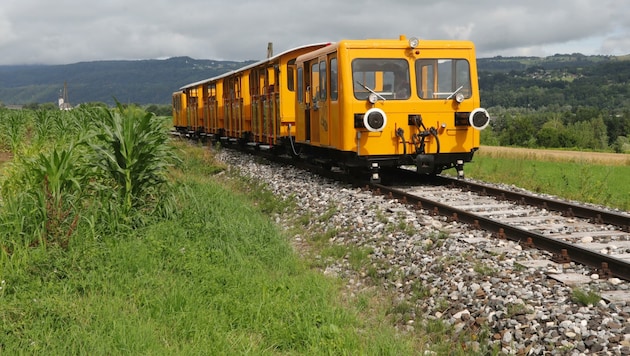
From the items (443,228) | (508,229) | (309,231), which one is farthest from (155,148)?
(508,229)

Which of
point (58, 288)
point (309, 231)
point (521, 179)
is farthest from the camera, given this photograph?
point (521, 179)

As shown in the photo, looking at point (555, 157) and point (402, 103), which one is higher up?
point (402, 103)

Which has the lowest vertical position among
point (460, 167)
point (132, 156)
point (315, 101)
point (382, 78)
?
point (460, 167)

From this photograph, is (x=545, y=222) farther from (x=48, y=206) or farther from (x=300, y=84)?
(x=300, y=84)

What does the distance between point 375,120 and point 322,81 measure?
6.78 ft

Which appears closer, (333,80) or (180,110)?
(333,80)

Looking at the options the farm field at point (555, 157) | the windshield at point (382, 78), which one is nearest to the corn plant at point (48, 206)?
the windshield at point (382, 78)

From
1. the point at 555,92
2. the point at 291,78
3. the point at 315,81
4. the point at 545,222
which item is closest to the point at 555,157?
the point at 291,78

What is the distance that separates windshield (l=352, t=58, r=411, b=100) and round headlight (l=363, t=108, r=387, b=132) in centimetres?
46

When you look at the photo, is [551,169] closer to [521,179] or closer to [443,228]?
[521,179]

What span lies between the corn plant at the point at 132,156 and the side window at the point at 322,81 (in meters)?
5.06

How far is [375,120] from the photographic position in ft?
35.9

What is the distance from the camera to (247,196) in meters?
12.5

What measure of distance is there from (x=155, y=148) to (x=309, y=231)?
2.71 metres
